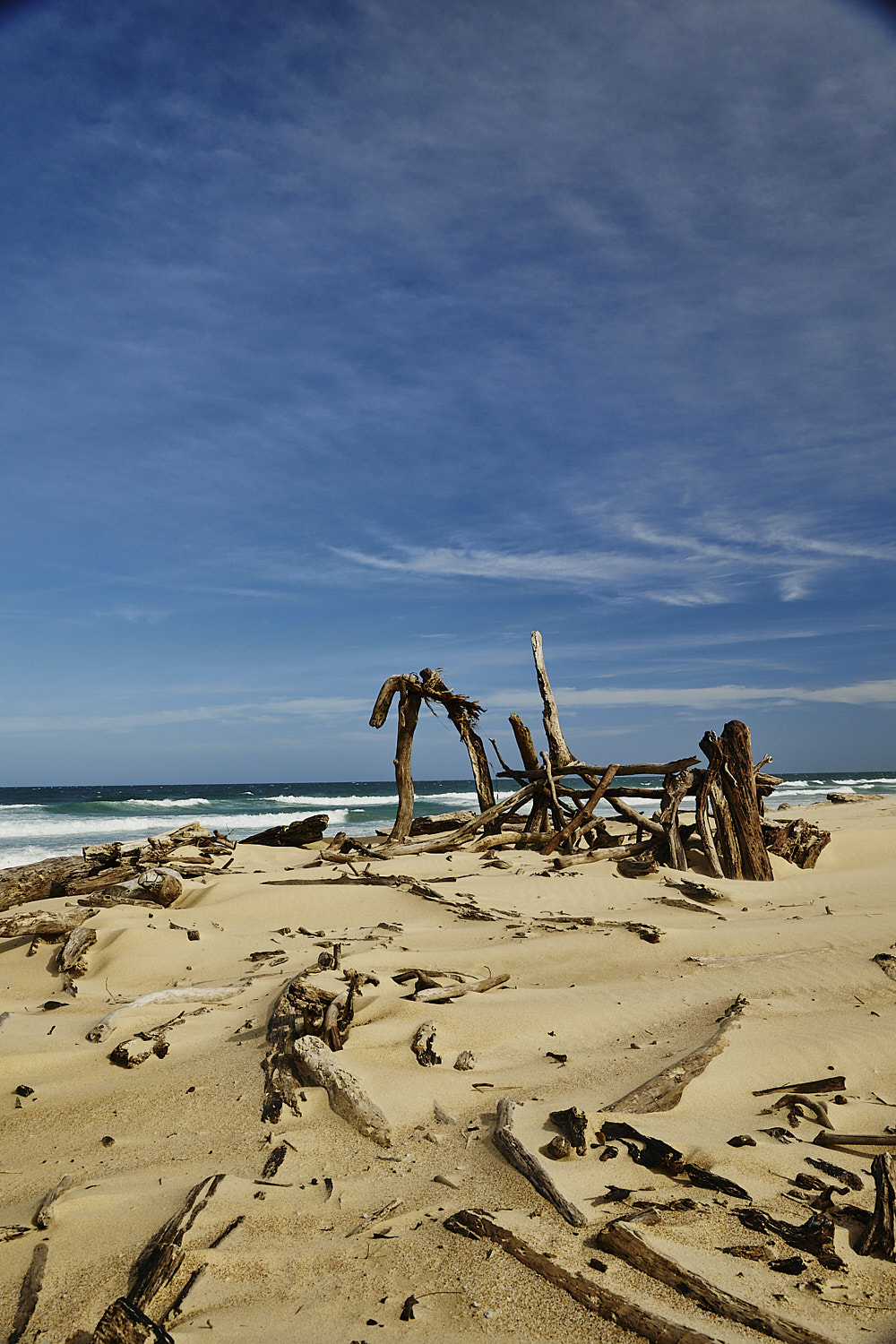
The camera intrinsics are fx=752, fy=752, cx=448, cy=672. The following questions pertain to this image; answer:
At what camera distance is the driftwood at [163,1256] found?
6.84 feet

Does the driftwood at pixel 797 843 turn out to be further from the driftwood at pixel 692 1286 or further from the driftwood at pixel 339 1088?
the driftwood at pixel 692 1286

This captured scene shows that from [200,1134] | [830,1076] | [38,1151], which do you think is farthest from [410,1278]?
[830,1076]

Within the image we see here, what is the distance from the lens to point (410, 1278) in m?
2.13

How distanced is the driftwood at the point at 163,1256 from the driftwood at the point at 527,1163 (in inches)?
41.5

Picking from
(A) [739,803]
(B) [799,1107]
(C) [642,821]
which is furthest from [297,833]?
(B) [799,1107]

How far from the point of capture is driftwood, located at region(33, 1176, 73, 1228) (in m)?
2.44

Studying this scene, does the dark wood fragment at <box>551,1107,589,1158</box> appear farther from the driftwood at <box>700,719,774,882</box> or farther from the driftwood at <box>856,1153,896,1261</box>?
the driftwood at <box>700,719,774,882</box>

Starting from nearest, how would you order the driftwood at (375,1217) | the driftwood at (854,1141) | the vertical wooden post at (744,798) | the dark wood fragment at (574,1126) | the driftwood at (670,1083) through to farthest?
the driftwood at (375,1217) < the dark wood fragment at (574,1126) < the driftwood at (854,1141) < the driftwood at (670,1083) < the vertical wooden post at (744,798)

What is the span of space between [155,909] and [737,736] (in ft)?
23.3

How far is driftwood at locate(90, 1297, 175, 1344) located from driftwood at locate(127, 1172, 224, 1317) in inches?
3.5

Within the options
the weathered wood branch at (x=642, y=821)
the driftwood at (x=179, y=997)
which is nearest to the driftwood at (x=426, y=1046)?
the driftwood at (x=179, y=997)

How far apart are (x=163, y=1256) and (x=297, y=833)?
34.0 feet

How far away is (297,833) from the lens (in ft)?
40.6

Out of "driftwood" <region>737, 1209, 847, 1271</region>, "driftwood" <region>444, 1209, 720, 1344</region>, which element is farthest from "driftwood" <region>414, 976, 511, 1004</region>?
"driftwood" <region>737, 1209, 847, 1271</region>
